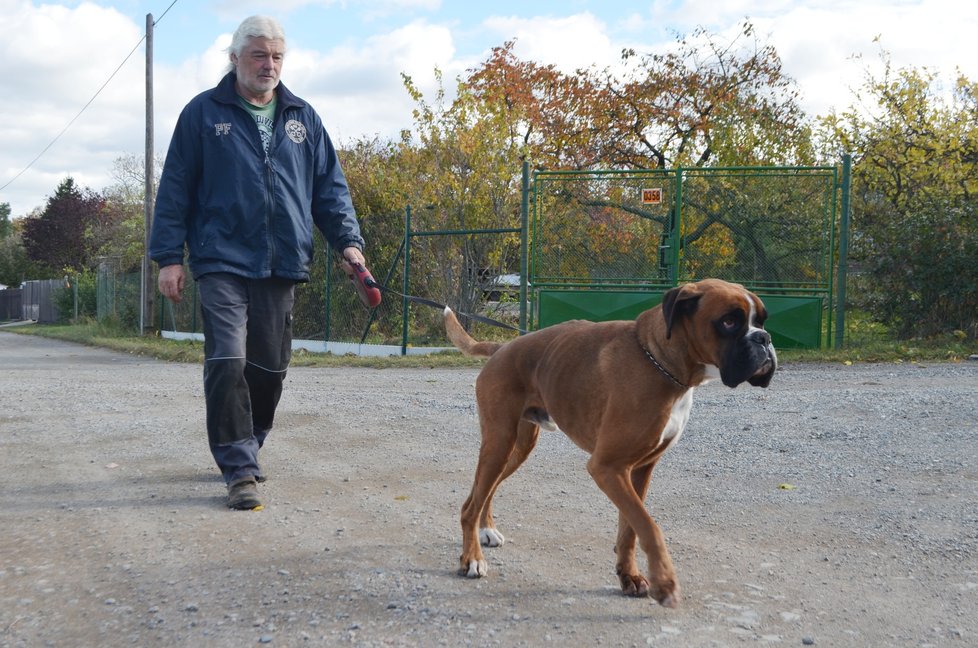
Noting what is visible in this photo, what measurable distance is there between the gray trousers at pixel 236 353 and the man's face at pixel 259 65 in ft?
3.55

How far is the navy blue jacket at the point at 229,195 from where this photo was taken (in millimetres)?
5262

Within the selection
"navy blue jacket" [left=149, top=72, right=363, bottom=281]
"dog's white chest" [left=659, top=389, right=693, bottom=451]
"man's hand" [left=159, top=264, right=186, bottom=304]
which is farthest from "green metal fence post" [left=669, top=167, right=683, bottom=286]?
"dog's white chest" [left=659, top=389, right=693, bottom=451]

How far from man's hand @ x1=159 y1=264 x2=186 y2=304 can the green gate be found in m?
8.08

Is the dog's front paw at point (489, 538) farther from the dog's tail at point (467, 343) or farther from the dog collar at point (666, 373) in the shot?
the dog collar at point (666, 373)

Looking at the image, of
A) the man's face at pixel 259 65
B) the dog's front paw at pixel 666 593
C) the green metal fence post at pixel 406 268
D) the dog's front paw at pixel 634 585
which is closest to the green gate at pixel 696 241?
the green metal fence post at pixel 406 268

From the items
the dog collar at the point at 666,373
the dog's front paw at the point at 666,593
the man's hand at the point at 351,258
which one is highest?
the man's hand at the point at 351,258

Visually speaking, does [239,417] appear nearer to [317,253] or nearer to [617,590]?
[617,590]

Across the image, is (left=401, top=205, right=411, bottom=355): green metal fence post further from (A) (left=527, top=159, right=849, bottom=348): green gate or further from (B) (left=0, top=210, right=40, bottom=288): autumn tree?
(B) (left=0, top=210, right=40, bottom=288): autumn tree

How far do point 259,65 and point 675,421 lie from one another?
314 centimetres

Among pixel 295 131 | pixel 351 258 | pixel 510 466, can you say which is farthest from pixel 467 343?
pixel 295 131

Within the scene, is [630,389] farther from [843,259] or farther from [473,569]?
[843,259]

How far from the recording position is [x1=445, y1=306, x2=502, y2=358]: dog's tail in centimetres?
459

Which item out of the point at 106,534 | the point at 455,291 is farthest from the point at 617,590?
the point at 455,291

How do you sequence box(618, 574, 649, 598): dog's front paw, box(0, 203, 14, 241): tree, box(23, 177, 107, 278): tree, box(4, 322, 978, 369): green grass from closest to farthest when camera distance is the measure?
box(618, 574, 649, 598): dog's front paw, box(4, 322, 978, 369): green grass, box(23, 177, 107, 278): tree, box(0, 203, 14, 241): tree
